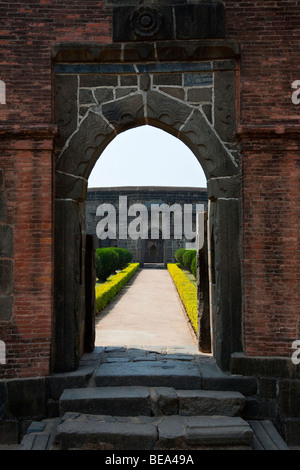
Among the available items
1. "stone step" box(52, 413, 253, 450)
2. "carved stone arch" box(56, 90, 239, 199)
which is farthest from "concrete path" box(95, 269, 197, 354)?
"carved stone arch" box(56, 90, 239, 199)

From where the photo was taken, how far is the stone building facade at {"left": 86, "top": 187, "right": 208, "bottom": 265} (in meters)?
25.2

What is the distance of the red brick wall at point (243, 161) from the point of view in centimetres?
407

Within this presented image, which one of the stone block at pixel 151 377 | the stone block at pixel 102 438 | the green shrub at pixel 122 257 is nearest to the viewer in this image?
the stone block at pixel 102 438

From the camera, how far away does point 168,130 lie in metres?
4.54

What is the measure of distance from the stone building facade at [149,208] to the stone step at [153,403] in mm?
A: 21016

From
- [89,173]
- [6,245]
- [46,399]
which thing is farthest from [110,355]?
[89,173]

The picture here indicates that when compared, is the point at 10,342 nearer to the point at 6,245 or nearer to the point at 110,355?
the point at 6,245

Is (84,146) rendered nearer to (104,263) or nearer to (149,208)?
(104,263)

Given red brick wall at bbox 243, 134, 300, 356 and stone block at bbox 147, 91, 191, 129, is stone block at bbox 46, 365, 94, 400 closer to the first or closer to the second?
red brick wall at bbox 243, 134, 300, 356

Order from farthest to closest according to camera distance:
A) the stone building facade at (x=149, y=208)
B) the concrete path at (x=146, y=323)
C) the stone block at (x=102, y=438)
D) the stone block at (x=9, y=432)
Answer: the stone building facade at (x=149, y=208)
the concrete path at (x=146, y=323)
the stone block at (x=9, y=432)
the stone block at (x=102, y=438)

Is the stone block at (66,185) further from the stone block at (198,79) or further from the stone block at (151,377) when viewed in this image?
the stone block at (151,377)

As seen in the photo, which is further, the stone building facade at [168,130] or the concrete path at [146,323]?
the concrete path at [146,323]

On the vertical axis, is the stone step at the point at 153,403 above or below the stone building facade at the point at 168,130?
below

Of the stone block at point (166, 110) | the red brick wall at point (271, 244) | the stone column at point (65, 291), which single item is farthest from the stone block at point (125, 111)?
the red brick wall at point (271, 244)
